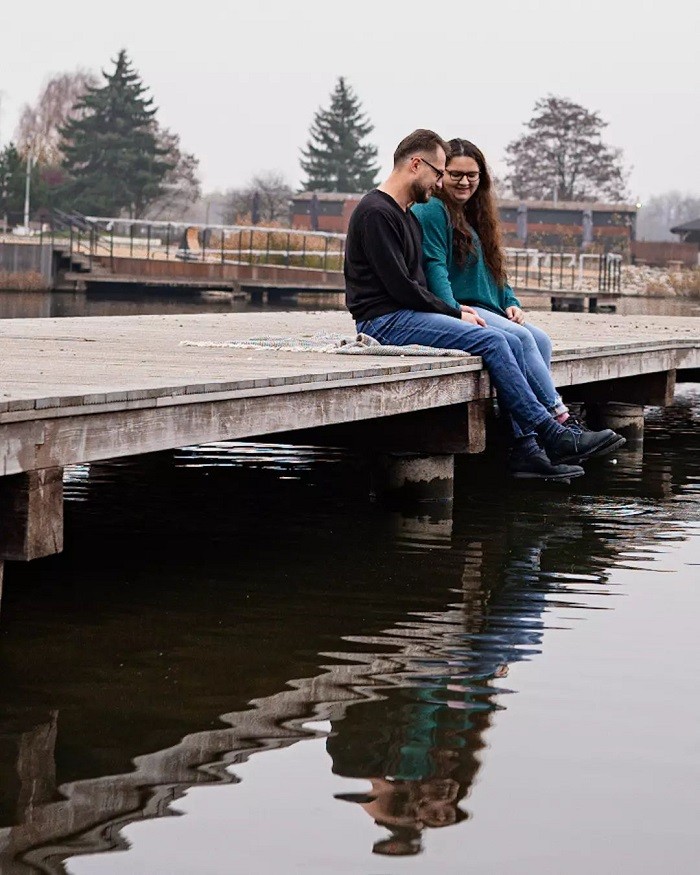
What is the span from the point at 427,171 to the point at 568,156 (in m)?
91.3

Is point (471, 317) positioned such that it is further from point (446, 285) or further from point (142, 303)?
point (142, 303)

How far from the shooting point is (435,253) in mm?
8000

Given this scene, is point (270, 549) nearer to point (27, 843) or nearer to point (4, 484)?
point (4, 484)

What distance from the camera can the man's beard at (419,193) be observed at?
25.0ft

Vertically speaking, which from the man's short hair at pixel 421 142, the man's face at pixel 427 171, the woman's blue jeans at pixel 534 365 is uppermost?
the man's short hair at pixel 421 142

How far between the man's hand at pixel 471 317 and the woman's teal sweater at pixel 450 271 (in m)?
0.07

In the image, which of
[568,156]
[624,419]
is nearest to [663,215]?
[568,156]

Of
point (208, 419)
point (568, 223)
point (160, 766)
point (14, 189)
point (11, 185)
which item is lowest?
point (160, 766)

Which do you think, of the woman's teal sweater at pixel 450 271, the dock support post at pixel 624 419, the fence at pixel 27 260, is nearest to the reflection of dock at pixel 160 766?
the woman's teal sweater at pixel 450 271

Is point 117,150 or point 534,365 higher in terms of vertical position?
point 117,150

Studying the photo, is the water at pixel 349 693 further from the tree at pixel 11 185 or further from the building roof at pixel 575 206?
the building roof at pixel 575 206

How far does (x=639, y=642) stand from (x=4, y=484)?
221 centimetres

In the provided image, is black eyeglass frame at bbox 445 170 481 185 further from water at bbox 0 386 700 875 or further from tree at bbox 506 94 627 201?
tree at bbox 506 94 627 201

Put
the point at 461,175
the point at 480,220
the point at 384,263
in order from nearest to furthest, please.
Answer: the point at 384,263 → the point at 461,175 → the point at 480,220
